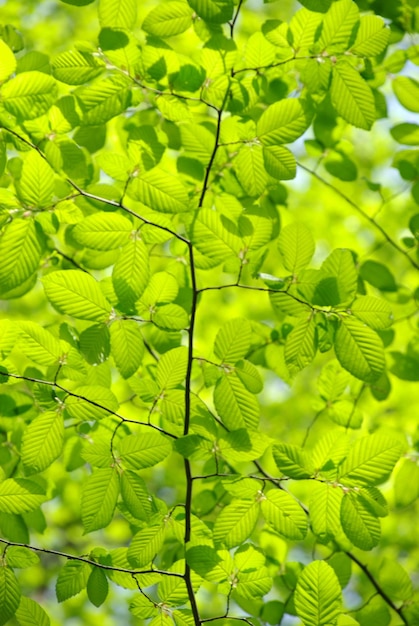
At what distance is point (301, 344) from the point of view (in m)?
1.21

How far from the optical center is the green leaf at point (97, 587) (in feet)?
4.02

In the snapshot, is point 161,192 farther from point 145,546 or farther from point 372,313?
point 145,546

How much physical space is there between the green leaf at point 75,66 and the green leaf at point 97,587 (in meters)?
0.96

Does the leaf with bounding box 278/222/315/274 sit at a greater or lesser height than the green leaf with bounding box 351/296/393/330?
greater

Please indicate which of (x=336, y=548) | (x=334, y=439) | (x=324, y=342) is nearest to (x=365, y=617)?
(x=336, y=548)

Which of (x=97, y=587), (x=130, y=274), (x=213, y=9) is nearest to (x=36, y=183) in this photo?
(x=130, y=274)

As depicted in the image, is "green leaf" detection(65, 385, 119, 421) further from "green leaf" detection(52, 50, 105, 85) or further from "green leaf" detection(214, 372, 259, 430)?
"green leaf" detection(52, 50, 105, 85)

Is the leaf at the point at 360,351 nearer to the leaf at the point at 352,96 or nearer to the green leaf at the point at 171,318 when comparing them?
the green leaf at the point at 171,318

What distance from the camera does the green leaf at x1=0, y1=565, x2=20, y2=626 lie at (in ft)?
3.66

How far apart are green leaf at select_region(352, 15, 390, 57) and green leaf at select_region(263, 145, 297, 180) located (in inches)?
11.4

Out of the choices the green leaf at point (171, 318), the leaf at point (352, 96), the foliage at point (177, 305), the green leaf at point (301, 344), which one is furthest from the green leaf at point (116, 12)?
the green leaf at point (301, 344)

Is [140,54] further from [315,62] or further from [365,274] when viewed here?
[365,274]

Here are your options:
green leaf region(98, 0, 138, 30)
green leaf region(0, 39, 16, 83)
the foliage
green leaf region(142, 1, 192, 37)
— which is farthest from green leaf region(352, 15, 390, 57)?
green leaf region(0, 39, 16, 83)

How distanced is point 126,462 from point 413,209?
1.58 metres
